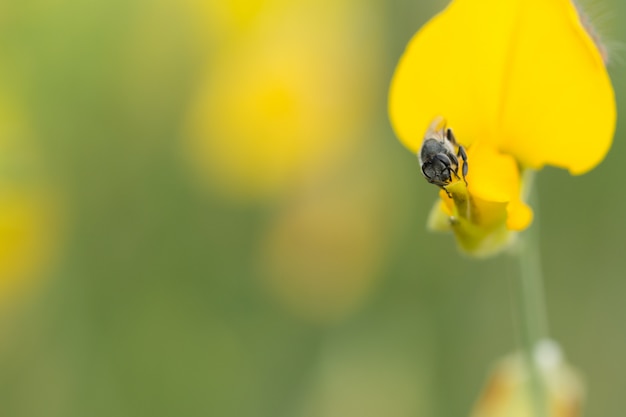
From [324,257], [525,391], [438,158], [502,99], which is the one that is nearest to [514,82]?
[502,99]

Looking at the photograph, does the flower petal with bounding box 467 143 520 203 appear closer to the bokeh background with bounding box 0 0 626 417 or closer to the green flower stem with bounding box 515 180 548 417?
the green flower stem with bounding box 515 180 548 417

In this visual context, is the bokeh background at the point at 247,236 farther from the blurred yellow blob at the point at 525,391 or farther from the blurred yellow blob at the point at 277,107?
the blurred yellow blob at the point at 525,391

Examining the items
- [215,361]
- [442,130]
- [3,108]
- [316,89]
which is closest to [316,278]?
[215,361]

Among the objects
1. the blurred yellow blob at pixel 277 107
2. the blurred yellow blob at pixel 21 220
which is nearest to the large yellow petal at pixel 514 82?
the blurred yellow blob at pixel 277 107

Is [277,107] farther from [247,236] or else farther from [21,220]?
[21,220]

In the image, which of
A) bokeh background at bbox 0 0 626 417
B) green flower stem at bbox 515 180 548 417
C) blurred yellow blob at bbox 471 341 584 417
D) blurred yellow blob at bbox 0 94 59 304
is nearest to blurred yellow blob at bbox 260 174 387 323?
bokeh background at bbox 0 0 626 417
